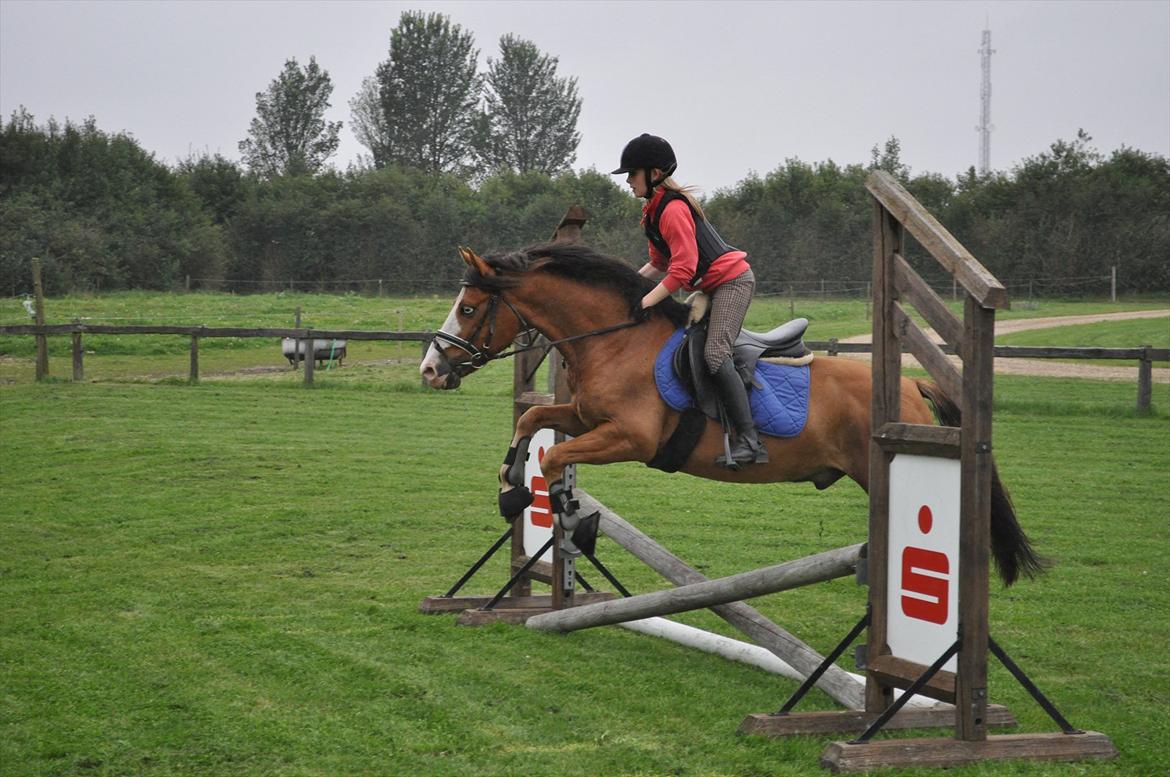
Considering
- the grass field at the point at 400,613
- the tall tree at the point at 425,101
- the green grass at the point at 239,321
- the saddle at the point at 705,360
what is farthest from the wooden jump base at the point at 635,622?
the tall tree at the point at 425,101

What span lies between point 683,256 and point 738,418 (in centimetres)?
84

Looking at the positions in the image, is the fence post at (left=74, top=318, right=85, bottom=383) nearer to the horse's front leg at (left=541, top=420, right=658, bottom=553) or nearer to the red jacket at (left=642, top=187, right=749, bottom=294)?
the horse's front leg at (left=541, top=420, right=658, bottom=553)

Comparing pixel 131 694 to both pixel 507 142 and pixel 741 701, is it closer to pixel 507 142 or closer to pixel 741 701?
pixel 741 701

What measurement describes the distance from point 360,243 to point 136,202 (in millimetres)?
10100

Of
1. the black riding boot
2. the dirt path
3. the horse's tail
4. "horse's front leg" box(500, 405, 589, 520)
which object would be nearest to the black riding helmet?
the black riding boot

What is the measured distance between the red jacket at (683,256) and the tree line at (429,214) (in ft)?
105

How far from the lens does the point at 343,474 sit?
12.3m

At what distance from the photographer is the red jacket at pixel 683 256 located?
577 cm

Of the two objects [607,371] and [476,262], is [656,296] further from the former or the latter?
[476,262]

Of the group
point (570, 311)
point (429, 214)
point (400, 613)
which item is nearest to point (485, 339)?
point (570, 311)

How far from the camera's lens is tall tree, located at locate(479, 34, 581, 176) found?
75188 millimetres

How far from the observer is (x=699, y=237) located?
6.00 metres

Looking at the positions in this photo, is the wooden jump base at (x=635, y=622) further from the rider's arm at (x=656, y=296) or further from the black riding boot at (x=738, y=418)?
the rider's arm at (x=656, y=296)

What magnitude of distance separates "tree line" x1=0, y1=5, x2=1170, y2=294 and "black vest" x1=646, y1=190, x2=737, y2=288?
31.8m
